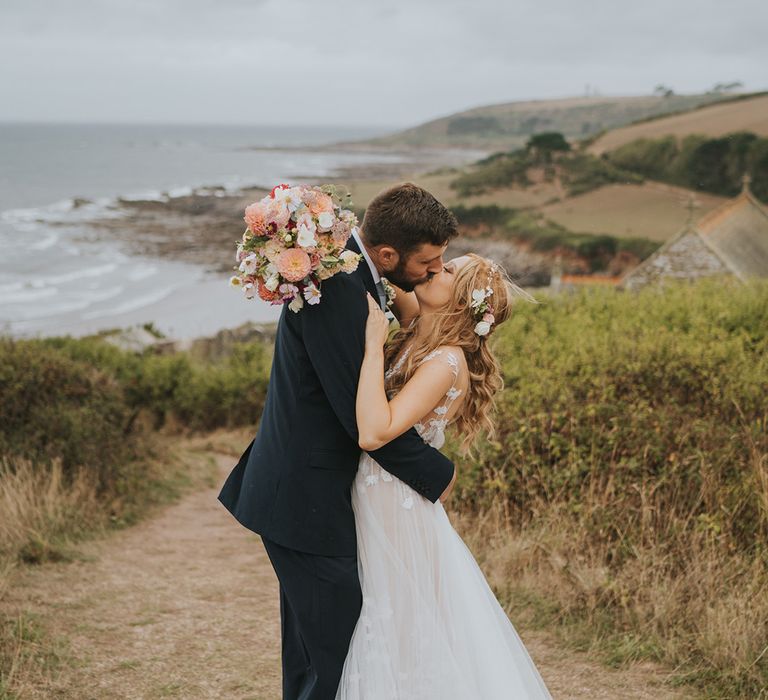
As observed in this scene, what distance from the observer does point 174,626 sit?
5.43 m

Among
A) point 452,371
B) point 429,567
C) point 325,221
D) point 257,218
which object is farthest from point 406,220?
point 429,567

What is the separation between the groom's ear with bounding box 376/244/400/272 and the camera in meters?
2.83

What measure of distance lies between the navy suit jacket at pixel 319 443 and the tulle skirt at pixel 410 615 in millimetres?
78

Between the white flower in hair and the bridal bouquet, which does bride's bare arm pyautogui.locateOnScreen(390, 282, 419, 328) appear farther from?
the bridal bouquet

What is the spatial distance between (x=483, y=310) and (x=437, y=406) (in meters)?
0.40

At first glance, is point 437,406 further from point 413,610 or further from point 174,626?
point 174,626

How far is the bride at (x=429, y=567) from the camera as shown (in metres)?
3.06

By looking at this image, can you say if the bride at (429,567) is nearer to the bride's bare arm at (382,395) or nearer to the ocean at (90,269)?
the bride's bare arm at (382,395)

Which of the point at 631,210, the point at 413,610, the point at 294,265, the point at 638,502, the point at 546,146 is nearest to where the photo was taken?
the point at 294,265

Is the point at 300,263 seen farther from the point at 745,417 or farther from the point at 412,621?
the point at 745,417

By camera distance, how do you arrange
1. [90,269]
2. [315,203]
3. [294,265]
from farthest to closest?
1. [90,269]
2. [315,203]
3. [294,265]

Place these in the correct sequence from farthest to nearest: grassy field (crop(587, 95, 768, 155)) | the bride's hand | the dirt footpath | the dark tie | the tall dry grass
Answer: grassy field (crop(587, 95, 768, 155)), the tall dry grass, the dirt footpath, the dark tie, the bride's hand

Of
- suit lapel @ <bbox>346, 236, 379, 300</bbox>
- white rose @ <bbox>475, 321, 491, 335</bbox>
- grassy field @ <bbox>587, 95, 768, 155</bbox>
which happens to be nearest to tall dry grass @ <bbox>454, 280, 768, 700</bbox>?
white rose @ <bbox>475, 321, 491, 335</bbox>

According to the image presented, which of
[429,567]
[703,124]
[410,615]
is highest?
[703,124]
